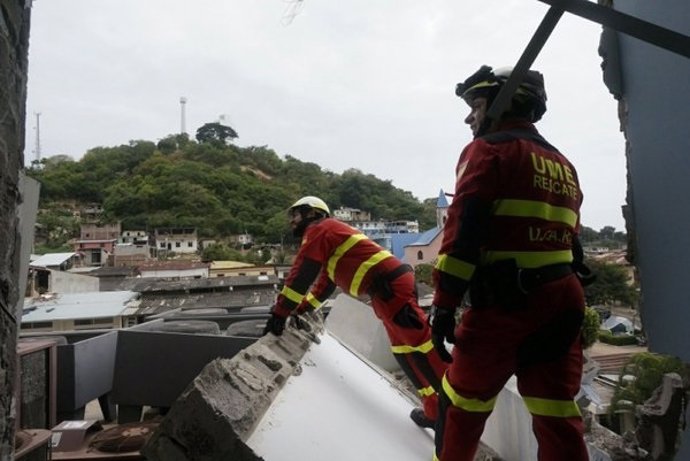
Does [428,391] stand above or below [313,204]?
below

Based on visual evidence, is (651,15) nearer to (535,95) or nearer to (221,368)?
(535,95)

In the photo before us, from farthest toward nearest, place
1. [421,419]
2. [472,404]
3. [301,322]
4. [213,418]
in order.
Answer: [301,322], [421,419], [472,404], [213,418]

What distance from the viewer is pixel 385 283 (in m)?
3.16

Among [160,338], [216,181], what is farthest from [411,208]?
[160,338]

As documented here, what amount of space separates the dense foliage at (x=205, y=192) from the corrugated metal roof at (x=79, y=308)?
1830cm

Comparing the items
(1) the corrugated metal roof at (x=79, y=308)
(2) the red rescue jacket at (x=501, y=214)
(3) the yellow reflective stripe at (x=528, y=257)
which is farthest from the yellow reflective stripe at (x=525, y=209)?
(1) the corrugated metal roof at (x=79, y=308)

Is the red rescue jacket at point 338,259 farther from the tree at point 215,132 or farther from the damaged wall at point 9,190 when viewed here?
the tree at point 215,132

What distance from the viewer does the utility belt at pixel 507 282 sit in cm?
172

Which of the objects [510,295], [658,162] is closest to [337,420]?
[510,295]

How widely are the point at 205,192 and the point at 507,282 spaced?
4974 centimetres

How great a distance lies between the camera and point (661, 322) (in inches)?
105

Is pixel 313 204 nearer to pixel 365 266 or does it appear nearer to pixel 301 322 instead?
pixel 365 266

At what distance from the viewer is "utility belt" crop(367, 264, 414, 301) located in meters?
3.14

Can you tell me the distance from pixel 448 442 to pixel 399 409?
1.11 metres
